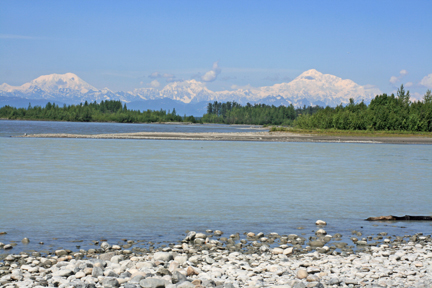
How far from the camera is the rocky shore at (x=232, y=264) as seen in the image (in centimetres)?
944

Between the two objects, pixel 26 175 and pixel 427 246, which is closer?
pixel 427 246

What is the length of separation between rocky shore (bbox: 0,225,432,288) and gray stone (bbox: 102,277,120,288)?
20mm

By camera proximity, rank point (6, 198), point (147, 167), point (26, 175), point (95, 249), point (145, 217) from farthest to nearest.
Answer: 1. point (147, 167)
2. point (26, 175)
3. point (6, 198)
4. point (145, 217)
5. point (95, 249)

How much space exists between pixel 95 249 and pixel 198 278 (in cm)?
357

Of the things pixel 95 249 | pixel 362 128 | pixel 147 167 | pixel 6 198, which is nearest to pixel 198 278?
pixel 95 249

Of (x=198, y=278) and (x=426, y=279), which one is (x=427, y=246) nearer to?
(x=426, y=279)

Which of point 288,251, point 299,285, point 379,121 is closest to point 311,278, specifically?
point 299,285

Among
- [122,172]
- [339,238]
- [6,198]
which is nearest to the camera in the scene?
[339,238]

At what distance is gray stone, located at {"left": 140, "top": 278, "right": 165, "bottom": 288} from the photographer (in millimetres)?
9070

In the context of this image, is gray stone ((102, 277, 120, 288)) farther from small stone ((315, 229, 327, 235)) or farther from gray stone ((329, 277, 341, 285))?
small stone ((315, 229, 327, 235))

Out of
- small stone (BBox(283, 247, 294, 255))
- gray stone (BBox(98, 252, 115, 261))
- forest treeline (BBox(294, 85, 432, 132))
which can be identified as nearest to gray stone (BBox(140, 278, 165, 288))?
gray stone (BBox(98, 252, 115, 261))

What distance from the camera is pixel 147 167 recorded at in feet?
115

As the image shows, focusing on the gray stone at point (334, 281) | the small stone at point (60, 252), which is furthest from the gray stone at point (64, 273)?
the gray stone at point (334, 281)

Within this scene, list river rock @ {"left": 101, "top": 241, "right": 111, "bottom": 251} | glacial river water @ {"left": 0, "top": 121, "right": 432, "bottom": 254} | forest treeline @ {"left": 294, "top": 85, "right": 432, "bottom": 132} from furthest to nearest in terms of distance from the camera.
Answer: forest treeline @ {"left": 294, "top": 85, "right": 432, "bottom": 132}, glacial river water @ {"left": 0, "top": 121, "right": 432, "bottom": 254}, river rock @ {"left": 101, "top": 241, "right": 111, "bottom": 251}
